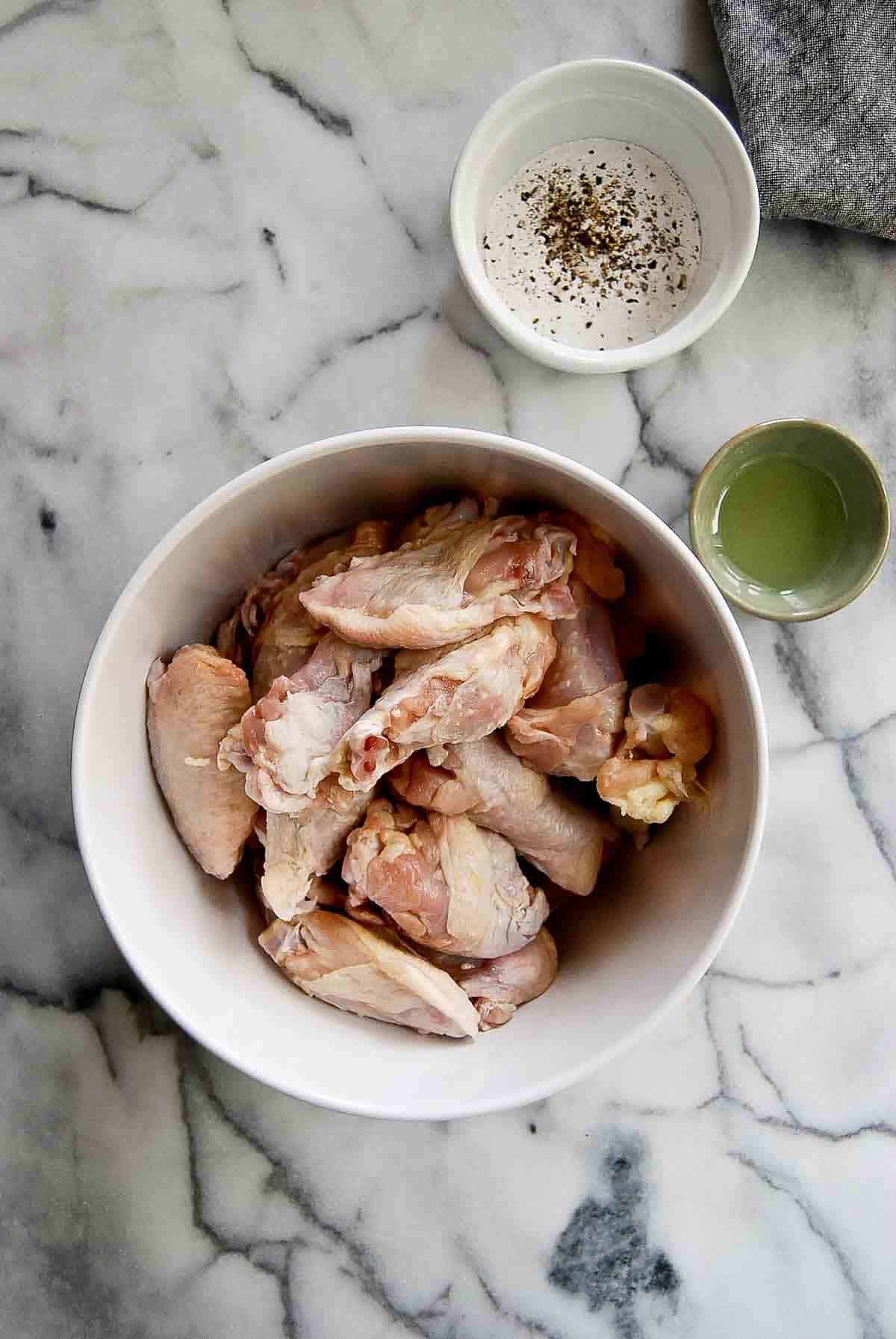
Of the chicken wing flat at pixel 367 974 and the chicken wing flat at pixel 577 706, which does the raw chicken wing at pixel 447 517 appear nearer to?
the chicken wing flat at pixel 577 706

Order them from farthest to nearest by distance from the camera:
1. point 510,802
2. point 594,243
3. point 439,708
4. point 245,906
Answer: point 594,243
point 245,906
point 510,802
point 439,708

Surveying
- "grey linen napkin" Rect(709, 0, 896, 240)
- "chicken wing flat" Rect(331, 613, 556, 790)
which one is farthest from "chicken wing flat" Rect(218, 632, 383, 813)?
"grey linen napkin" Rect(709, 0, 896, 240)

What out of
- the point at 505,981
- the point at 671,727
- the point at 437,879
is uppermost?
the point at 671,727

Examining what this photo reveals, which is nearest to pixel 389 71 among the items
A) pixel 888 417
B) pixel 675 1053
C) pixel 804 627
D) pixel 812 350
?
pixel 812 350

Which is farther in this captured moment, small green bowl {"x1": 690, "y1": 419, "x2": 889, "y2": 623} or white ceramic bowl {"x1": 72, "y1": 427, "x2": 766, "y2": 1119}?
small green bowl {"x1": 690, "y1": 419, "x2": 889, "y2": 623}

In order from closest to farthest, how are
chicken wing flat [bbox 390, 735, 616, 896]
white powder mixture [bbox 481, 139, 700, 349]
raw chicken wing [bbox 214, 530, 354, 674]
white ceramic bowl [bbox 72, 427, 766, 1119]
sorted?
white ceramic bowl [bbox 72, 427, 766, 1119] → chicken wing flat [bbox 390, 735, 616, 896] → raw chicken wing [bbox 214, 530, 354, 674] → white powder mixture [bbox 481, 139, 700, 349]

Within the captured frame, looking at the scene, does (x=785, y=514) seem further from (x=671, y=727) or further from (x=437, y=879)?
(x=437, y=879)

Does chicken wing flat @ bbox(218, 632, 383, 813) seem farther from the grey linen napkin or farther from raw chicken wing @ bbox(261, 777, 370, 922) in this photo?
the grey linen napkin

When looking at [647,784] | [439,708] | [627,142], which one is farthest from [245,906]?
[627,142]
